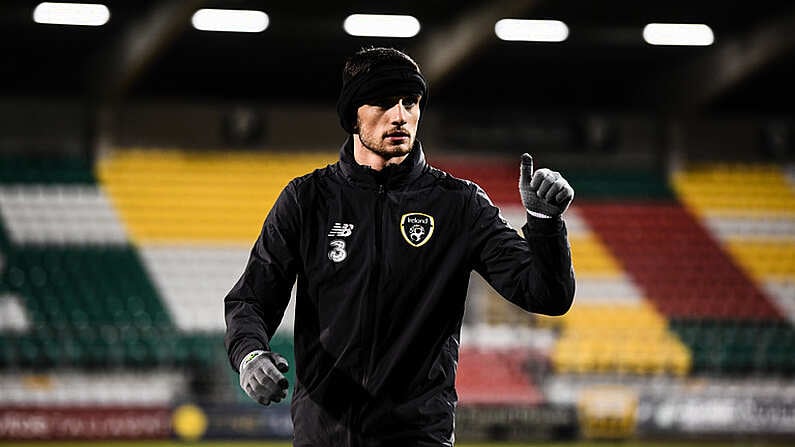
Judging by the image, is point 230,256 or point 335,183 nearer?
point 335,183

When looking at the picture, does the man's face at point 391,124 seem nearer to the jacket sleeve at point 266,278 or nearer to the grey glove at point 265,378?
the jacket sleeve at point 266,278

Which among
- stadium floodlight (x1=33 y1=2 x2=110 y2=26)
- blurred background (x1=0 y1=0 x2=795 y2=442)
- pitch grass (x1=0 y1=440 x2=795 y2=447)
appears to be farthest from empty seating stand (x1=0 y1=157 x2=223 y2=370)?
stadium floodlight (x1=33 y1=2 x2=110 y2=26)

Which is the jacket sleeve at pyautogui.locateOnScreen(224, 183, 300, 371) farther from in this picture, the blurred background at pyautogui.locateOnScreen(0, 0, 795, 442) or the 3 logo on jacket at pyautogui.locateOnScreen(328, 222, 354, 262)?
the blurred background at pyautogui.locateOnScreen(0, 0, 795, 442)

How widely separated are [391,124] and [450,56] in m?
16.0

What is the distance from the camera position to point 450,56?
1945cm

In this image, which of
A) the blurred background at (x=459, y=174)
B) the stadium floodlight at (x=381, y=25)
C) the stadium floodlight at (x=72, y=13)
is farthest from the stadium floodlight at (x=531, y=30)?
the stadium floodlight at (x=72, y=13)

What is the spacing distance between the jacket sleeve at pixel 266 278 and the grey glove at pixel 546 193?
687 millimetres

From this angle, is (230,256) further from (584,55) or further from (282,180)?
(584,55)

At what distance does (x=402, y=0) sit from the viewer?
18219mm

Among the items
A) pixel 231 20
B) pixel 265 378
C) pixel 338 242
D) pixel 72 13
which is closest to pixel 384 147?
pixel 338 242

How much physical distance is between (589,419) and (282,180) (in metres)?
6.85

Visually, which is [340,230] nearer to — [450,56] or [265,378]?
[265,378]

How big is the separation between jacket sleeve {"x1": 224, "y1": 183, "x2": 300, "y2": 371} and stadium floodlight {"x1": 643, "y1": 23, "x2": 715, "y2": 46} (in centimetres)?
1655

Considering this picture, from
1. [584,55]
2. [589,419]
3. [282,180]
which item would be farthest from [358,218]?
[584,55]
